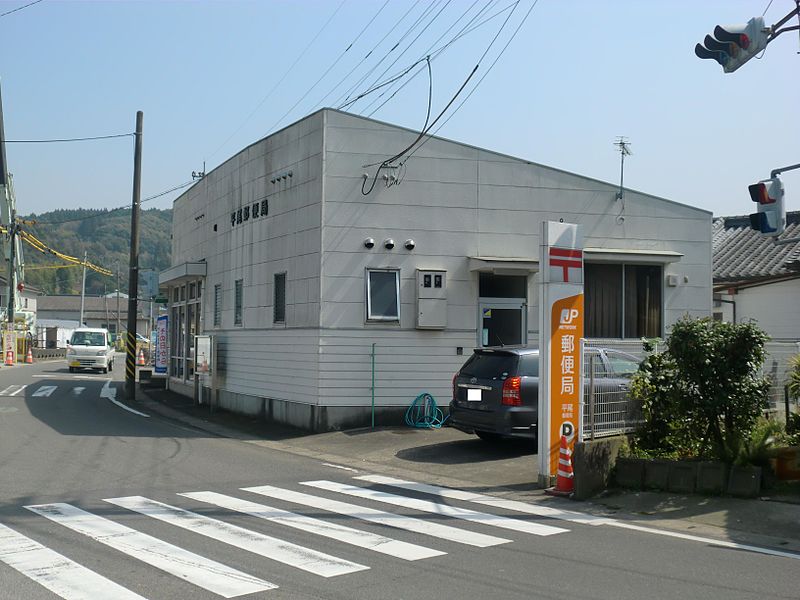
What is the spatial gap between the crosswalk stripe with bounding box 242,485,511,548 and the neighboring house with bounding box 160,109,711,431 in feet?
21.1

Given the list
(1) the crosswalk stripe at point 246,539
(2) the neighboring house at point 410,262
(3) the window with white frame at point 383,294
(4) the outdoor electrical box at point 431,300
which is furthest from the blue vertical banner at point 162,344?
(1) the crosswalk stripe at point 246,539

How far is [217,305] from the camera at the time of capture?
24.7 meters

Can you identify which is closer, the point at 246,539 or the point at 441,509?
the point at 246,539

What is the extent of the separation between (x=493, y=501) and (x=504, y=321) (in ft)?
27.4

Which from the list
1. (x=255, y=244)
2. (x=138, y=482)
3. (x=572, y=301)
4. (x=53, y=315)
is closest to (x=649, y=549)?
(x=572, y=301)

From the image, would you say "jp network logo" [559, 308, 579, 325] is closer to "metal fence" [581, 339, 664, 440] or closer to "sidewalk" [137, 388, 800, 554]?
"metal fence" [581, 339, 664, 440]

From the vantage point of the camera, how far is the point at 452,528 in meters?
8.91

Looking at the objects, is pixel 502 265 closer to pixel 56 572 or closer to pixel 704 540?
pixel 704 540

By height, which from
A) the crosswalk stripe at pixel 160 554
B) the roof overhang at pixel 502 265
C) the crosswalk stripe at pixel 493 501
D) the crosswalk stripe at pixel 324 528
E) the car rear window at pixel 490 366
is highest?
the roof overhang at pixel 502 265

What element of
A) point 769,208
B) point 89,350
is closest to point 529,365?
point 769,208

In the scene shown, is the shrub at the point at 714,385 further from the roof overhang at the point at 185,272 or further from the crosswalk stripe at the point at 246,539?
the roof overhang at the point at 185,272

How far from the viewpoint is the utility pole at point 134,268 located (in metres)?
26.7

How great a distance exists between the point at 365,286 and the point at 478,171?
3.68 meters

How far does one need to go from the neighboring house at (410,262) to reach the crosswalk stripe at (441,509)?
5829mm
